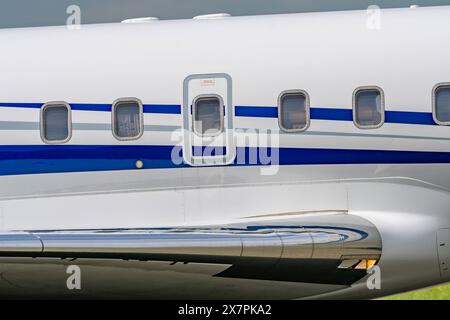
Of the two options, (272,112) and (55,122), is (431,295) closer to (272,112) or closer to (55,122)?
(272,112)

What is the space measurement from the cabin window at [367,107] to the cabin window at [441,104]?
639mm

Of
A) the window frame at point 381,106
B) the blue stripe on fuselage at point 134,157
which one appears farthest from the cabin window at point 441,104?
the window frame at point 381,106

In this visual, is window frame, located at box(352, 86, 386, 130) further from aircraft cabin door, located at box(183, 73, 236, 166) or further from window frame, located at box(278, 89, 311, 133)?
aircraft cabin door, located at box(183, 73, 236, 166)

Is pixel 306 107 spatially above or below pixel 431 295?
above

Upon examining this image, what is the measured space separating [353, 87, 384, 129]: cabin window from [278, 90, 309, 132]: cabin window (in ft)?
1.99

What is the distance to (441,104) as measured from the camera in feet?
48.5

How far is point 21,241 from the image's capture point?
47.6 feet

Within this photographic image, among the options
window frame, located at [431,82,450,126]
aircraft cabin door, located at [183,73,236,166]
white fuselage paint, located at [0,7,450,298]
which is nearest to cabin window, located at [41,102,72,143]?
white fuselage paint, located at [0,7,450,298]

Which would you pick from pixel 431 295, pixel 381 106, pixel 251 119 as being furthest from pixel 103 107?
pixel 431 295

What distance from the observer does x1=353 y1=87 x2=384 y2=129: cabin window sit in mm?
14922

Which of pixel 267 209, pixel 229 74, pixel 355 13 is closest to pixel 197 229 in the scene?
pixel 267 209

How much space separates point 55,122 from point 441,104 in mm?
4912

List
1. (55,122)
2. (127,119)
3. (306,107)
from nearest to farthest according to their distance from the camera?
1. (306,107)
2. (127,119)
3. (55,122)
